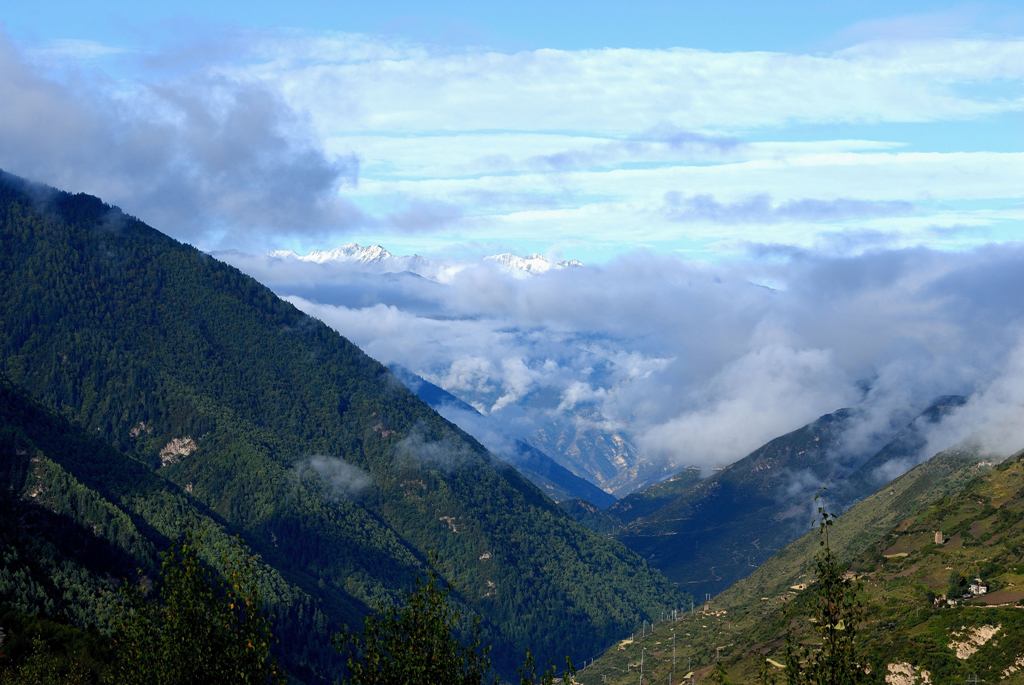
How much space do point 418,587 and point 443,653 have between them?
9.05 meters

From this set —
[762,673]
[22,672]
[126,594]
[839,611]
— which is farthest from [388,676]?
[22,672]

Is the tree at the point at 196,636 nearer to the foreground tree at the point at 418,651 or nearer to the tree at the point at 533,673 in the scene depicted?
the foreground tree at the point at 418,651

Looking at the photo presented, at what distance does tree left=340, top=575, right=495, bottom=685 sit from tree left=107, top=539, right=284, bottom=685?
923cm

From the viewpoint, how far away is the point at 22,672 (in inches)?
6634

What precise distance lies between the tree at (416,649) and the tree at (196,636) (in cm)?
923

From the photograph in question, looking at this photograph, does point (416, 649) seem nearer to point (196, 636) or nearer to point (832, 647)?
point (196, 636)

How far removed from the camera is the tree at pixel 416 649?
382 ft

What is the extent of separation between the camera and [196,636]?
117 meters

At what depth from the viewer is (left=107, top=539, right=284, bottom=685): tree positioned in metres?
116

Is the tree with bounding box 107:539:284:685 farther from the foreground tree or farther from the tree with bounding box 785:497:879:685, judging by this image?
the tree with bounding box 785:497:879:685

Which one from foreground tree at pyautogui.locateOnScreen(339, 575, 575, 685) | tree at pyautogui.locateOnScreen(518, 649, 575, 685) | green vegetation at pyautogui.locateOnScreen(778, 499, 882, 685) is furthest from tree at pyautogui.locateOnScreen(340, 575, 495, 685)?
green vegetation at pyautogui.locateOnScreen(778, 499, 882, 685)

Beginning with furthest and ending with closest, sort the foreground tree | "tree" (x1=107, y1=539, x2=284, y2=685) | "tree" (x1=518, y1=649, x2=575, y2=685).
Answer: the foreground tree < "tree" (x1=107, y1=539, x2=284, y2=685) < "tree" (x1=518, y1=649, x2=575, y2=685)

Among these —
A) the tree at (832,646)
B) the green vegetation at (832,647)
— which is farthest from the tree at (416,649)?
the tree at (832,646)

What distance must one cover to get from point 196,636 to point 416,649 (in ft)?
68.8
